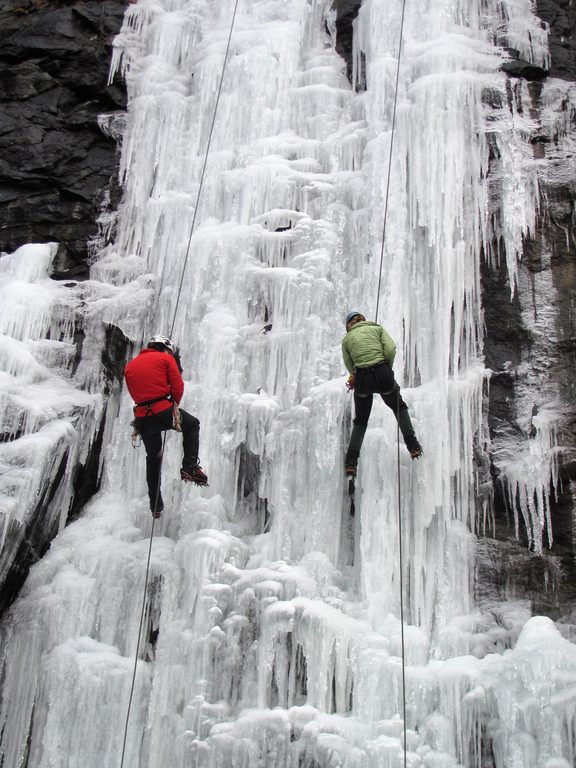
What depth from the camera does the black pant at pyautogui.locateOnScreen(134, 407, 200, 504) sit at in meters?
6.64

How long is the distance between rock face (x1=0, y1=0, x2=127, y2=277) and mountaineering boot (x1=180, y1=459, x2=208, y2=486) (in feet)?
11.1

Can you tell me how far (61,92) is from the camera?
1020cm

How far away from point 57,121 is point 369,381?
5.63 m

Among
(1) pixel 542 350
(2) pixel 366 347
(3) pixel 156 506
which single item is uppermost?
(1) pixel 542 350

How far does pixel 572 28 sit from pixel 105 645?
757 cm

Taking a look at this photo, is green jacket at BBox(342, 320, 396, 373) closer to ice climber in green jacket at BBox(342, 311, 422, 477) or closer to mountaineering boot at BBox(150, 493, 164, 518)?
ice climber in green jacket at BBox(342, 311, 422, 477)

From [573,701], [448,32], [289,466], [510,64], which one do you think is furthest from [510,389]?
[448,32]

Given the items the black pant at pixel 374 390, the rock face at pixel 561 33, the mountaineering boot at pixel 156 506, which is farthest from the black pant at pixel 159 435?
the rock face at pixel 561 33

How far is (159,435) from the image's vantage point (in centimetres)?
676

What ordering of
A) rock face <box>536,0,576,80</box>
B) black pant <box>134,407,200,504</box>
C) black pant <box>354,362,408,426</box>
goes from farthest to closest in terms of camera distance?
rock face <box>536,0,576,80</box> → black pant <box>134,407,200,504</box> → black pant <box>354,362,408,426</box>

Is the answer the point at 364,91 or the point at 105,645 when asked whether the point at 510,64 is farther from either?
the point at 105,645

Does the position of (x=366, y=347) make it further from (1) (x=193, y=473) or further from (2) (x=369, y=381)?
(1) (x=193, y=473)

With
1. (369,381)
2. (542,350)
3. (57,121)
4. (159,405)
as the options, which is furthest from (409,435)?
(57,121)

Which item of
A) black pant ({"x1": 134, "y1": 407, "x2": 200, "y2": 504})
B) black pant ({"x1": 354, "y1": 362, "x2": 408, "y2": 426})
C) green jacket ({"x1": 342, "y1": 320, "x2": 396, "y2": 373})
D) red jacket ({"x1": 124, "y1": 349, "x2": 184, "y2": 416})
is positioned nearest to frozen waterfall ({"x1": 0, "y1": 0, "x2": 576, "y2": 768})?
black pant ({"x1": 354, "y1": 362, "x2": 408, "y2": 426})
